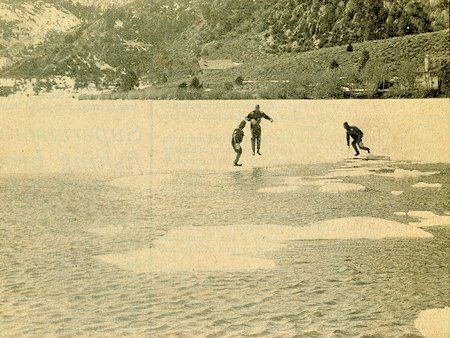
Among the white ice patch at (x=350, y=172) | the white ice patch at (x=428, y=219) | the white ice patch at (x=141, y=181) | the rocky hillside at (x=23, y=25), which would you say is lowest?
the white ice patch at (x=428, y=219)

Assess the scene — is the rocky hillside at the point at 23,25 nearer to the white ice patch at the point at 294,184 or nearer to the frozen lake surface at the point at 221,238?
the frozen lake surface at the point at 221,238

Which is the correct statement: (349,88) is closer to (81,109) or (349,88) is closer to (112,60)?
(112,60)

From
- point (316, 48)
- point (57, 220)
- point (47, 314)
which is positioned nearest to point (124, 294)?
point (47, 314)

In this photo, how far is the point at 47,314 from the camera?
6.33 meters

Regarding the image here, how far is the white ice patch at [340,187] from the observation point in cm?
1259

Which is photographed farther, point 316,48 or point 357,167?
point 316,48

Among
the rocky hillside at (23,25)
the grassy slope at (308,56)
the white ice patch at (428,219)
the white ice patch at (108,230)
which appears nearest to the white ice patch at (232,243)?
the white ice patch at (428,219)

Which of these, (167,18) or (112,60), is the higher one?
(167,18)

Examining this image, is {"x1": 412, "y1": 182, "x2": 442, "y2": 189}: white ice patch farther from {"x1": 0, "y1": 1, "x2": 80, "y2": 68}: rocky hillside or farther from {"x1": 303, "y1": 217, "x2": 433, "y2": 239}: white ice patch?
{"x1": 0, "y1": 1, "x2": 80, "y2": 68}: rocky hillside

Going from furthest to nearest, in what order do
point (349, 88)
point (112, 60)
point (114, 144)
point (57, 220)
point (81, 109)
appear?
point (349, 88) < point (112, 60) < point (81, 109) < point (114, 144) < point (57, 220)

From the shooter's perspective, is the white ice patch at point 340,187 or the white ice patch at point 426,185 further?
the white ice patch at point 426,185

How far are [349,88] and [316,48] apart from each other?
33.4 m

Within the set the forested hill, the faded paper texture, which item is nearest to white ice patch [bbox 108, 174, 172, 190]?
the faded paper texture

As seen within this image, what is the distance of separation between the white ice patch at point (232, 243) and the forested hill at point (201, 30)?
9.69m
